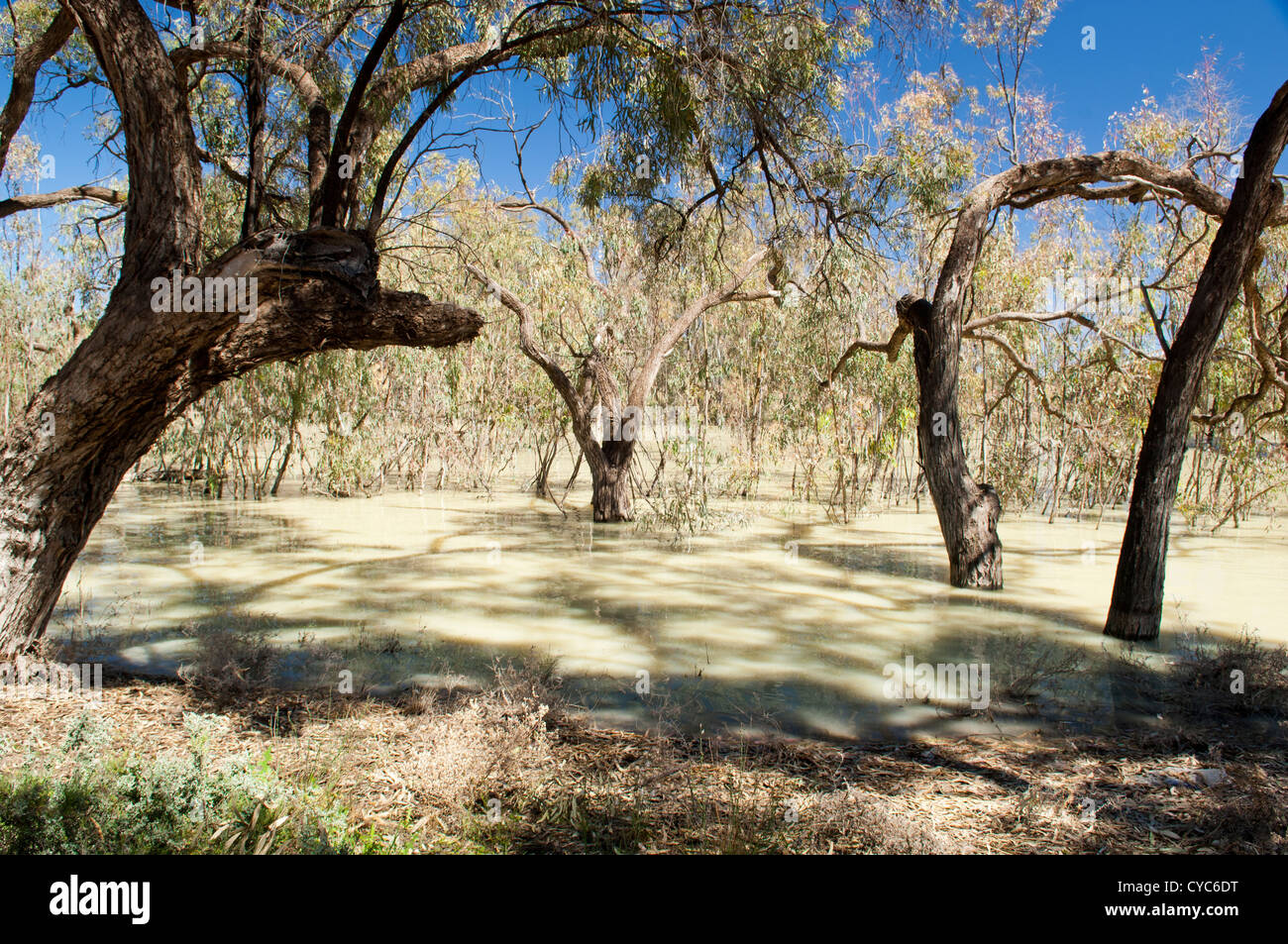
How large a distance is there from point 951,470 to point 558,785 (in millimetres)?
5585

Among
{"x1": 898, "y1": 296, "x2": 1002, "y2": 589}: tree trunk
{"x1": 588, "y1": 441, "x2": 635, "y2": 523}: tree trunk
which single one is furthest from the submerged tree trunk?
{"x1": 588, "y1": 441, "x2": 635, "y2": 523}: tree trunk

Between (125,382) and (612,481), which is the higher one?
(125,382)

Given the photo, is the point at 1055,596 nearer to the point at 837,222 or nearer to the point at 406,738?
the point at 837,222

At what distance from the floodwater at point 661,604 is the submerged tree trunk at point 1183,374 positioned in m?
0.44

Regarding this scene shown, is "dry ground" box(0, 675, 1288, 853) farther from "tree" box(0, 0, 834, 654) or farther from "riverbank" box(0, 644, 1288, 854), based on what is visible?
"tree" box(0, 0, 834, 654)

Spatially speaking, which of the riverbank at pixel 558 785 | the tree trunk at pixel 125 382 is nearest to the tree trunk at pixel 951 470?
the riverbank at pixel 558 785

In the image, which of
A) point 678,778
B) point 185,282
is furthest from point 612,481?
point 678,778

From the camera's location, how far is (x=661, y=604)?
741cm

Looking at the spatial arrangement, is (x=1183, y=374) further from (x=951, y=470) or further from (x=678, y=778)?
(x=678, y=778)

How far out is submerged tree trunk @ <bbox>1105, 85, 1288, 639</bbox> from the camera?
552 centimetres

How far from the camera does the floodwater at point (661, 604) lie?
201 inches

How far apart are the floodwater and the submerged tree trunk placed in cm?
44

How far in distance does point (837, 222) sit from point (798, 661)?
2.98 metres

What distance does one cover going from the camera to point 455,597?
747 centimetres
